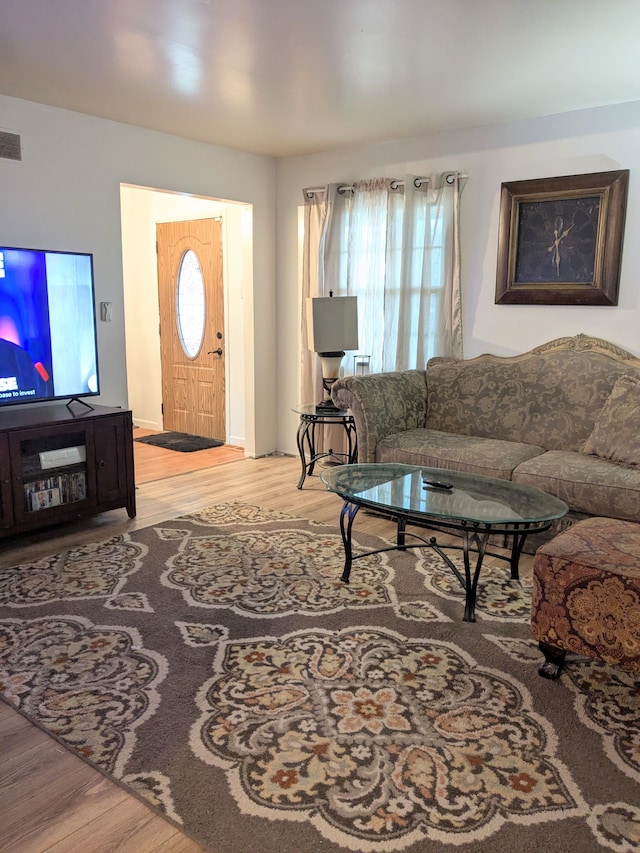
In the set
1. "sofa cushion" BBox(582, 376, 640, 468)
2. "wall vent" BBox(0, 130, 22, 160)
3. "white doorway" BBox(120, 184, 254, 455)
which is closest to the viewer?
"sofa cushion" BBox(582, 376, 640, 468)

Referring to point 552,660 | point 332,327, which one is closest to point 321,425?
point 332,327

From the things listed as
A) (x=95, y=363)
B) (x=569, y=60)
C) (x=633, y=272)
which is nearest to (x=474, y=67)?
(x=569, y=60)

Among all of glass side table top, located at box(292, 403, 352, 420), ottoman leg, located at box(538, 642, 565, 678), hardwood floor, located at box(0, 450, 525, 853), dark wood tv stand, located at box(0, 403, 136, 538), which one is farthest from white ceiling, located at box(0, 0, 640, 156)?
hardwood floor, located at box(0, 450, 525, 853)

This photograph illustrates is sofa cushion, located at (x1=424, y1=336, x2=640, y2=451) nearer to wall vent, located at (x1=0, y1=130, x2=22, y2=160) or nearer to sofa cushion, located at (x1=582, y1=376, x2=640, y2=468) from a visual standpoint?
sofa cushion, located at (x1=582, y1=376, x2=640, y2=468)

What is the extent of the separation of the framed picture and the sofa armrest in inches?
34.9

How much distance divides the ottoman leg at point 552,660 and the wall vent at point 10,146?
3.76m

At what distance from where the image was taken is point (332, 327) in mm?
4621

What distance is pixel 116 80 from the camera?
3.41 m

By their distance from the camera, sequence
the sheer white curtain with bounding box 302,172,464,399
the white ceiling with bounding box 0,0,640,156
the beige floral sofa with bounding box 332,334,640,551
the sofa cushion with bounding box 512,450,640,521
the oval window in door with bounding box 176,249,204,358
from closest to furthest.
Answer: the white ceiling with bounding box 0,0,640,156 < the sofa cushion with bounding box 512,450,640,521 < the beige floral sofa with bounding box 332,334,640,551 < the sheer white curtain with bounding box 302,172,464,399 < the oval window in door with bounding box 176,249,204,358

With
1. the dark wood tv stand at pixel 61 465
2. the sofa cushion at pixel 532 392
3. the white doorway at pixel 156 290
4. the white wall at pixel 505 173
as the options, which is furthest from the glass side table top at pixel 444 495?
the white doorway at pixel 156 290

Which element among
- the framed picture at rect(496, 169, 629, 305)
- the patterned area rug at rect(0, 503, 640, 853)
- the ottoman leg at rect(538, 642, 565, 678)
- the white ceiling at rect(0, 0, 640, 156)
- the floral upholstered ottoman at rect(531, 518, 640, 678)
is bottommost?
the patterned area rug at rect(0, 503, 640, 853)

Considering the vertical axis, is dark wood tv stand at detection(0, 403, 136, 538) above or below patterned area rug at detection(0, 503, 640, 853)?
above

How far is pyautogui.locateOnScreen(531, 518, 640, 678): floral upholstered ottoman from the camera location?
207cm

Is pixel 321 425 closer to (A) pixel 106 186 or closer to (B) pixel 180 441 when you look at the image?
(B) pixel 180 441
